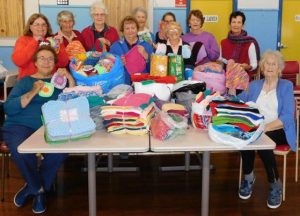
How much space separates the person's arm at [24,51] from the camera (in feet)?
10.5

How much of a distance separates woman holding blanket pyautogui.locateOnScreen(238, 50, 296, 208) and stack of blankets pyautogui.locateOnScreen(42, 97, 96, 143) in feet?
4.29

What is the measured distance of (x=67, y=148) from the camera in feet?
6.76

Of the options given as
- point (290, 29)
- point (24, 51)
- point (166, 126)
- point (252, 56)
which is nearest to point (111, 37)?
point (24, 51)

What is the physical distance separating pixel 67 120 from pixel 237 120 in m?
0.93

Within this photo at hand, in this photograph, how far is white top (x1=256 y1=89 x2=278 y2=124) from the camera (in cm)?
291

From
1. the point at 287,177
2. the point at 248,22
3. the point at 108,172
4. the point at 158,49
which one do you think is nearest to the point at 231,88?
the point at 158,49

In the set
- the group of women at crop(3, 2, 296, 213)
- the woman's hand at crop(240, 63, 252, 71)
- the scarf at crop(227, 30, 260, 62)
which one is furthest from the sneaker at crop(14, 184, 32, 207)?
the scarf at crop(227, 30, 260, 62)

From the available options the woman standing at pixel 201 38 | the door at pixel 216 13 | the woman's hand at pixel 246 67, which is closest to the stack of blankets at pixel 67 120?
the woman standing at pixel 201 38

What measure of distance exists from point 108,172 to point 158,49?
1158 mm

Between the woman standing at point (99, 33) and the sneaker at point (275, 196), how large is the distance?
70.8 inches

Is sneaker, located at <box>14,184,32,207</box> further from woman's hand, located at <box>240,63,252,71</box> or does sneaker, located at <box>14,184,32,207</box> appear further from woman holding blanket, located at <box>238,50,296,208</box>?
woman's hand, located at <box>240,63,252,71</box>

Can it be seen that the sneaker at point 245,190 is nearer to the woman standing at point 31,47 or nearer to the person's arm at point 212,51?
the person's arm at point 212,51

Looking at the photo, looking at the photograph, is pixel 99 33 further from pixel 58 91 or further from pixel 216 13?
pixel 216 13

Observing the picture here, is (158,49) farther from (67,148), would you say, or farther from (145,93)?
(67,148)
